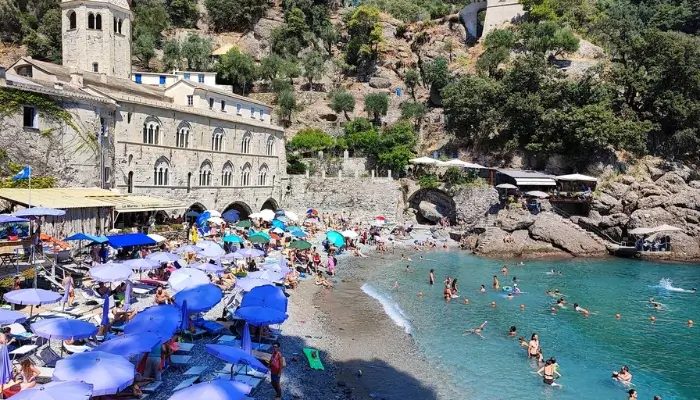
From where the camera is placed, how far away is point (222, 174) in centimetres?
3812

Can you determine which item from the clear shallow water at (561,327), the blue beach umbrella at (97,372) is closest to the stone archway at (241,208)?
the clear shallow water at (561,327)

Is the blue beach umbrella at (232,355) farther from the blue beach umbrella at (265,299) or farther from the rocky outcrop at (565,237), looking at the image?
the rocky outcrop at (565,237)

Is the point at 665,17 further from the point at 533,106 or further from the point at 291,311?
the point at 291,311

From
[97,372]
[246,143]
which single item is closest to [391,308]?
[97,372]

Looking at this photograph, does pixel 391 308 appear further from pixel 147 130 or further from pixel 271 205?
pixel 271 205

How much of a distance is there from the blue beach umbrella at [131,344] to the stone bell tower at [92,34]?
31.8 meters

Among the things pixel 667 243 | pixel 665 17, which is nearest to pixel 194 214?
pixel 667 243

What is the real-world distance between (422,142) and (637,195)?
23.3m

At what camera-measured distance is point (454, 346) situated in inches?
688

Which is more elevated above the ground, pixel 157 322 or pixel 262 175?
pixel 262 175

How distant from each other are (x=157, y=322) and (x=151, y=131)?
23680mm

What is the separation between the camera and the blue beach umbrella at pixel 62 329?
10.8 meters

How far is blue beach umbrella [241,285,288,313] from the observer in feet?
48.0

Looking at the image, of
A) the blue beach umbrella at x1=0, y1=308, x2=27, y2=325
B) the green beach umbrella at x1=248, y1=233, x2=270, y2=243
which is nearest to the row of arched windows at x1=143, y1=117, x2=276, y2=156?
the green beach umbrella at x1=248, y1=233, x2=270, y2=243
